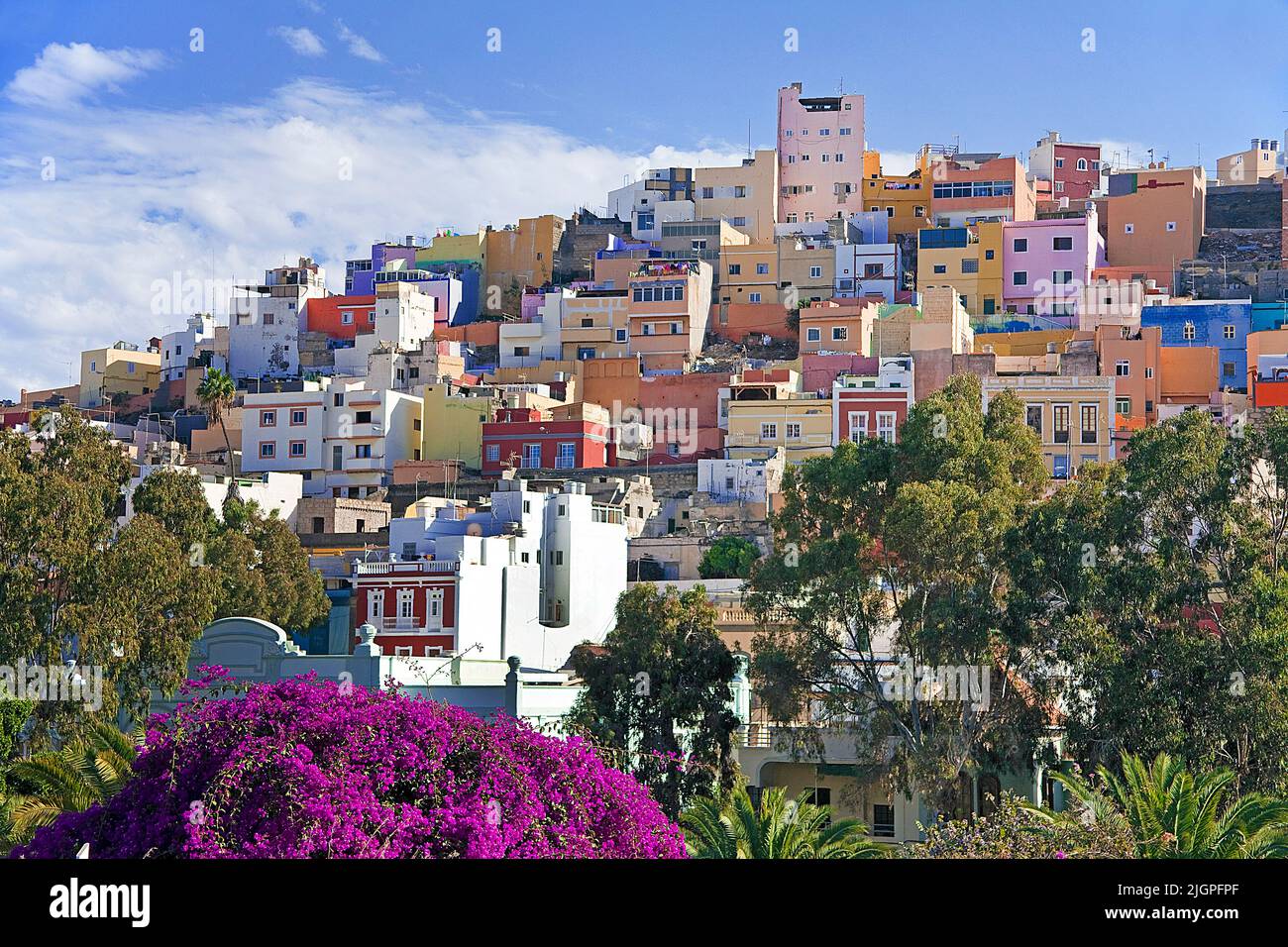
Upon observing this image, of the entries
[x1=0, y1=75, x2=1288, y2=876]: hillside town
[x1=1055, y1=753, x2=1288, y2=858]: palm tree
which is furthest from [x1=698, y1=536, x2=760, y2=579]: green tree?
[x1=1055, y1=753, x2=1288, y2=858]: palm tree

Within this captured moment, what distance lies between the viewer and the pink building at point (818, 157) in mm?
75625

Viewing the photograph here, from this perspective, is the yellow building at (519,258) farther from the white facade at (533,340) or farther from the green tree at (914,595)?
the green tree at (914,595)

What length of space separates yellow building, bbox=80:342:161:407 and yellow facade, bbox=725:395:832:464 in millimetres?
25438

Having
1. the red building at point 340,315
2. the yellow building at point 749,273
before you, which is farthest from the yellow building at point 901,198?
the red building at point 340,315

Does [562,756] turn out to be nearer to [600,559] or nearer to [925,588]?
[925,588]

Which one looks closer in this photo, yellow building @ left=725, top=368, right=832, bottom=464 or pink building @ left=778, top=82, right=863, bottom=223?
yellow building @ left=725, top=368, right=832, bottom=464

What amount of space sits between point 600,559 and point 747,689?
11.4 metres

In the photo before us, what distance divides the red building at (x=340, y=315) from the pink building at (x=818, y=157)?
1854 cm

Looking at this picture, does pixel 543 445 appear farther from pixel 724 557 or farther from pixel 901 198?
pixel 901 198

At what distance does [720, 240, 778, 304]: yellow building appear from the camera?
68.4 metres

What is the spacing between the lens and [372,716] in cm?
1355

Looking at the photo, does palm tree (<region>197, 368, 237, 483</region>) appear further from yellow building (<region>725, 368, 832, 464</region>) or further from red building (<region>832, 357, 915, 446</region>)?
red building (<region>832, 357, 915, 446</region>)

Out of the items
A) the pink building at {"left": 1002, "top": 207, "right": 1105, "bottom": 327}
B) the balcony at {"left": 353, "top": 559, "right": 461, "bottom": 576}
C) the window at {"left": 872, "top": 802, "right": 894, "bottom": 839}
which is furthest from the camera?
the pink building at {"left": 1002, "top": 207, "right": 1105, "bottom": 327}
